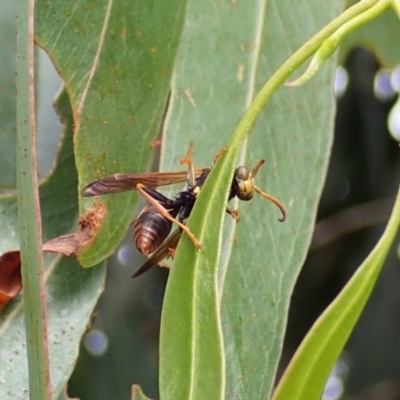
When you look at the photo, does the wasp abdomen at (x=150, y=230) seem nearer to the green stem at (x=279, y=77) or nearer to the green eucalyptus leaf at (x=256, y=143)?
the green eucalyptus leaf at (x=256, y=143)

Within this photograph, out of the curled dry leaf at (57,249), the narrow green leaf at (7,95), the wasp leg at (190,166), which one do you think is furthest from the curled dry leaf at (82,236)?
the narrow green leaf at (7,95)

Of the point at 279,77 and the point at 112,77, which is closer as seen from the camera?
the point at 279,77

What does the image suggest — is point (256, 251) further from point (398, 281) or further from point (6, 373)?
point (398, 281)

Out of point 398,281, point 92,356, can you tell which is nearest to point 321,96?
point 92,356

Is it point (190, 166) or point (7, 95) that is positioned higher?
point (7, 95)

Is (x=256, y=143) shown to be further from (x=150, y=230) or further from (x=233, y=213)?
(x=150, y=230)

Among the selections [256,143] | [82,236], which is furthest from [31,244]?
[256,143]

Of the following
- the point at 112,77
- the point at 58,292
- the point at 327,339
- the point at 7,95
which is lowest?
the point at 327,339
